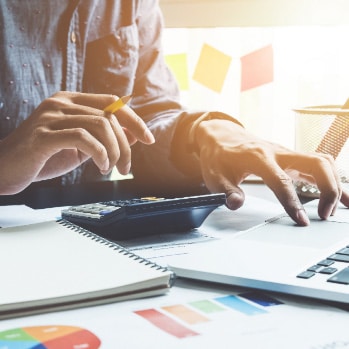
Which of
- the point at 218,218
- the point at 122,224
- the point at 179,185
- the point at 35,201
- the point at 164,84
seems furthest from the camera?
the point at 164,84

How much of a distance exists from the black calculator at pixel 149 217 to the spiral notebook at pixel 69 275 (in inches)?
2.1

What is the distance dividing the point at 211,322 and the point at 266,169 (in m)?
0.40

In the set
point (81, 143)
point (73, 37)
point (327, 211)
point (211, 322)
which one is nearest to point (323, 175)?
point (327, 211)

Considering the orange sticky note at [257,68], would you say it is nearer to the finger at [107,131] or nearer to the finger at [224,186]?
the finger at [224,186]

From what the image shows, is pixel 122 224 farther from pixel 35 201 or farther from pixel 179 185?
pixel 179 185

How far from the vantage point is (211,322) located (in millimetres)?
383

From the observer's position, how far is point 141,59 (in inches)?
54.0

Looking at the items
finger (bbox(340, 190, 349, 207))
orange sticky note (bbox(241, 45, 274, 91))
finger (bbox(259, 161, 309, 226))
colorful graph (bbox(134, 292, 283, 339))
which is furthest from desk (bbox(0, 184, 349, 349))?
orange sticky note (bbox(241, 45, 274, 91))

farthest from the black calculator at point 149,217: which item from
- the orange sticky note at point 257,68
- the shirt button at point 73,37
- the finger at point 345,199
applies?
the orange sticky note at point 257,68

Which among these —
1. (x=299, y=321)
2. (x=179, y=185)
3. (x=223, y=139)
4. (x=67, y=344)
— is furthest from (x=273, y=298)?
(x=179, y=185)

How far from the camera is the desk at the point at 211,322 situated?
35cm

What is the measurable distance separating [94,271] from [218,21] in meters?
0.99

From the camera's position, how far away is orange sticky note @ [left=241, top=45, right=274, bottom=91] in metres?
1.36

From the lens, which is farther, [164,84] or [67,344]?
[164,84]
